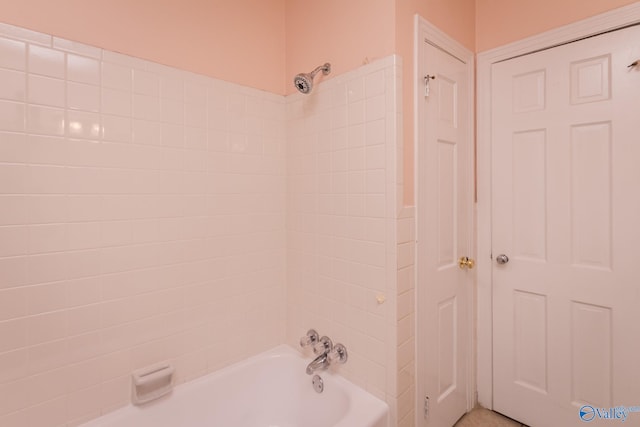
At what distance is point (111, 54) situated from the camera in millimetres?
1251

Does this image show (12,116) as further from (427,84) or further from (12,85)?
(427,84)

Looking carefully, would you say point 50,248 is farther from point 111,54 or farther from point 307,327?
point 307,327

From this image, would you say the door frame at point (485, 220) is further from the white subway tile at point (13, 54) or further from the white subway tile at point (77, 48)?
the white subway tile at point (13, 54)

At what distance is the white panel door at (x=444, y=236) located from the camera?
149cm

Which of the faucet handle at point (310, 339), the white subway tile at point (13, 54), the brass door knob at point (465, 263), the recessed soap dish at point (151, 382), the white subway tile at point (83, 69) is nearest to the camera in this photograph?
the white subway tile at point (13, 54)

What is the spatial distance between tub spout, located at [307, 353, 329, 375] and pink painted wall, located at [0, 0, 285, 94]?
1.52 metres

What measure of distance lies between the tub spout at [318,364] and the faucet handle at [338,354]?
26 millimetres

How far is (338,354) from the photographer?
1.54 m

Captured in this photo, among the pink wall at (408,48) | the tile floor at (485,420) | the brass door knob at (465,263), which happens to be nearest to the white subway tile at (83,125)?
the pink wall at (408,48)

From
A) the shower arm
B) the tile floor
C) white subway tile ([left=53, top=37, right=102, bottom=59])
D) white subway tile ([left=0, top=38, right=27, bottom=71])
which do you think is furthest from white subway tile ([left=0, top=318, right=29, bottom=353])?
the tile floor

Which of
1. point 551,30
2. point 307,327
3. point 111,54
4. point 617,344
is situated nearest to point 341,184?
point 307,327

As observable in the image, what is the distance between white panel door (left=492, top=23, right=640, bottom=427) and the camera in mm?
1419

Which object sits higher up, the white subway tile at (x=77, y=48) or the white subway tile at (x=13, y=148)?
the white subway tile at (x=77, y=48)

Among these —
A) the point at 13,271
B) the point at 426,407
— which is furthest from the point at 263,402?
the point at 13,271
